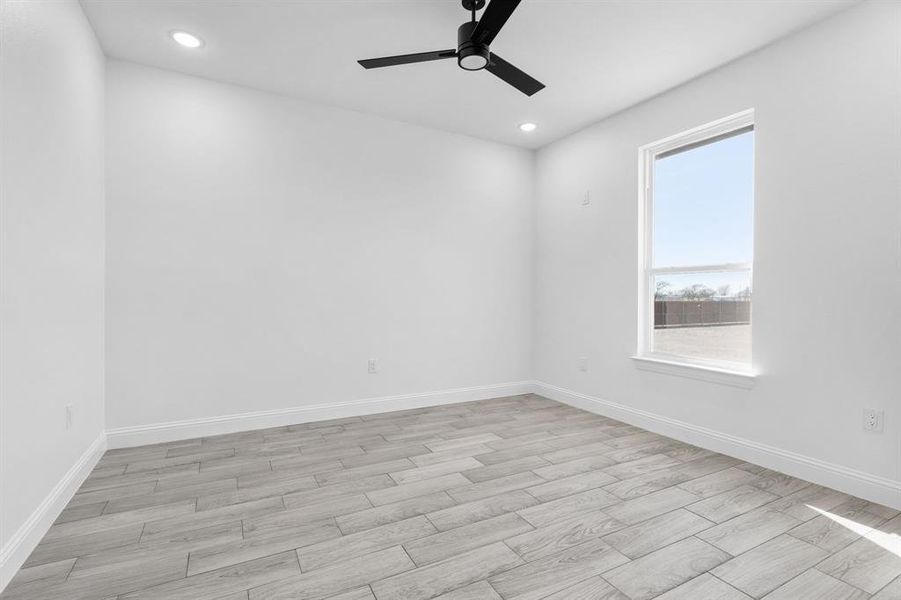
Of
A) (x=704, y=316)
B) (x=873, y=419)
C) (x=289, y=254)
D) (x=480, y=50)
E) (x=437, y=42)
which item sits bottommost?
(x=873, y=419)

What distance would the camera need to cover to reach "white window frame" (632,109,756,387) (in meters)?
2.93

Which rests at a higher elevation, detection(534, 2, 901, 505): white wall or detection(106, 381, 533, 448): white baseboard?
detection(534, 2, 901, 505): white wall

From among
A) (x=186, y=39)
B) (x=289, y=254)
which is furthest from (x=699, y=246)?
(x=186, y=39)

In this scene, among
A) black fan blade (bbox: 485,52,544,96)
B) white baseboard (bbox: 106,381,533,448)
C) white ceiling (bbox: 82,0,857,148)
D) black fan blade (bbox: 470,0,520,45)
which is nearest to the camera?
black fan blade (bbox: 470,0,520,45)

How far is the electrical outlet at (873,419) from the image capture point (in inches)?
88.5

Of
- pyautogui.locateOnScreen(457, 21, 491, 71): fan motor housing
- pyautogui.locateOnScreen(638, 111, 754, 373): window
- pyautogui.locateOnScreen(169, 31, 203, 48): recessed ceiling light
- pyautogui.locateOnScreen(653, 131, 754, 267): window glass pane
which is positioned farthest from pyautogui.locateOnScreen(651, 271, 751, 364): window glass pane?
pyautogui.locateOnScreen(169, 31, 203, 48): recessed ceiling light

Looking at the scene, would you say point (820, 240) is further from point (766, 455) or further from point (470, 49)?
point (470, 49)

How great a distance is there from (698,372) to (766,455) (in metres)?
0.63

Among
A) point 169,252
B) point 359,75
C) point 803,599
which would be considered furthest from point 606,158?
point 169,252

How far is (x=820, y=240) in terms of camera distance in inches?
97.7

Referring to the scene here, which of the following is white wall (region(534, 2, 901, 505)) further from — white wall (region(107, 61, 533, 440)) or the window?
white wall (region(107, 61, 533, 440))

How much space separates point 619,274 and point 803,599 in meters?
2.59

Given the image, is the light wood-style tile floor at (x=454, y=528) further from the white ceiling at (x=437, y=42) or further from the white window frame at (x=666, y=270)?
the white ceiling at (x=437, y=42)

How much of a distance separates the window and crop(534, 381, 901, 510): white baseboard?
18.4 inches
